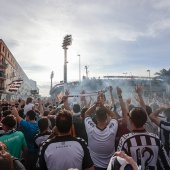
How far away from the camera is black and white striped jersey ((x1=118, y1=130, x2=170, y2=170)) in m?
2.83

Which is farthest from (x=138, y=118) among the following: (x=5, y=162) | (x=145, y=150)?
(x=5, y=162)

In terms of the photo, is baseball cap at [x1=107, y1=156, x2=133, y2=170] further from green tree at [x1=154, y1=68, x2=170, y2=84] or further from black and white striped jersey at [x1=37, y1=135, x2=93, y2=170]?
green tree at [x1=154, y1=68, x2=170, y2=84]

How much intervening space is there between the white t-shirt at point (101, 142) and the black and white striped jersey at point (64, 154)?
88 cm

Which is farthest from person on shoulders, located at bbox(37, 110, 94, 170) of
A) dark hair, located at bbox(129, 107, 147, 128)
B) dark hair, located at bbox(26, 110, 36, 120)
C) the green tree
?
the green tree

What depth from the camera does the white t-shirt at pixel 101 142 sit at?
3525 mm

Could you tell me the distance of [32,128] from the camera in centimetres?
464

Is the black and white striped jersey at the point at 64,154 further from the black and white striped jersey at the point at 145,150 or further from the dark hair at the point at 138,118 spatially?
the dark hair at the point at 138,118

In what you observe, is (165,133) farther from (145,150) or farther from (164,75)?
(164,75)

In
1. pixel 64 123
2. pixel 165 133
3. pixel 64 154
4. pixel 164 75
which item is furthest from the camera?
pixel 164 75

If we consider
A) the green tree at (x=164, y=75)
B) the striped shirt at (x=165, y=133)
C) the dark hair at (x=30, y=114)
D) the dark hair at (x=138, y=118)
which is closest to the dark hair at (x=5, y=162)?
the dark hair at (x=138, y=118)

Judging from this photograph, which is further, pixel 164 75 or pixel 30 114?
pixel 164 75

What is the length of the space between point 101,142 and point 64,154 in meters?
1.10

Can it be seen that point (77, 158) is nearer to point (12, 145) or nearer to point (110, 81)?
point (12, 145)

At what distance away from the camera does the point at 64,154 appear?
2.56m
